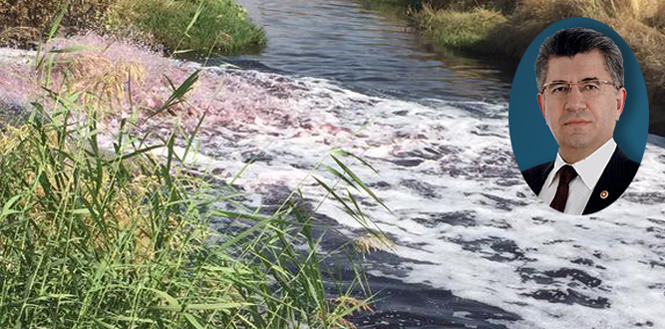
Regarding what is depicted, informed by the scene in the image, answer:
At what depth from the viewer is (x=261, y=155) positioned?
927cm

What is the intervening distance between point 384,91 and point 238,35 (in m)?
4.57

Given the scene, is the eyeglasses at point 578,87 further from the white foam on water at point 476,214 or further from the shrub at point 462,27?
the shrub at point 462,27

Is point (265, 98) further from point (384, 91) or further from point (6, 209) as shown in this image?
point (6, 209)

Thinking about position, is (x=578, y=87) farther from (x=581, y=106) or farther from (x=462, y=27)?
(x=462, y=27)

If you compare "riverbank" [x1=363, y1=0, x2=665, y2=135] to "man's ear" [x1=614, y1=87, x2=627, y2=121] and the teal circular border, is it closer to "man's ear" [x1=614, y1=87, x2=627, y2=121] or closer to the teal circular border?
the teal circular border

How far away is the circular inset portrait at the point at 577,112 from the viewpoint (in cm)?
383

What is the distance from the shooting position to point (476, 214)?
784 centimetres

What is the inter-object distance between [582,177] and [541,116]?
1.08 feet

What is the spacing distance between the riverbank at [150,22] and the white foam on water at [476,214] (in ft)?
14.9

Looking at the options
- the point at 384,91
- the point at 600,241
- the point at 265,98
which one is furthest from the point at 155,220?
the point at 384,91

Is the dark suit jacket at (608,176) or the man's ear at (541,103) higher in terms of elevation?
the man's ear at (541,103)

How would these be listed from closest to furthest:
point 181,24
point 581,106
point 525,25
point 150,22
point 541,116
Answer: point 581,106
point 541,116
point 150,22
point 181,24
point 525,25

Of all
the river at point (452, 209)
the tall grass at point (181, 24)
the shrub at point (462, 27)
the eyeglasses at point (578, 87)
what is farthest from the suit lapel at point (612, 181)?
the shrub at point (462, 27)

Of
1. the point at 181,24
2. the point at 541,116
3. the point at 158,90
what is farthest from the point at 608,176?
the point at 181,24
